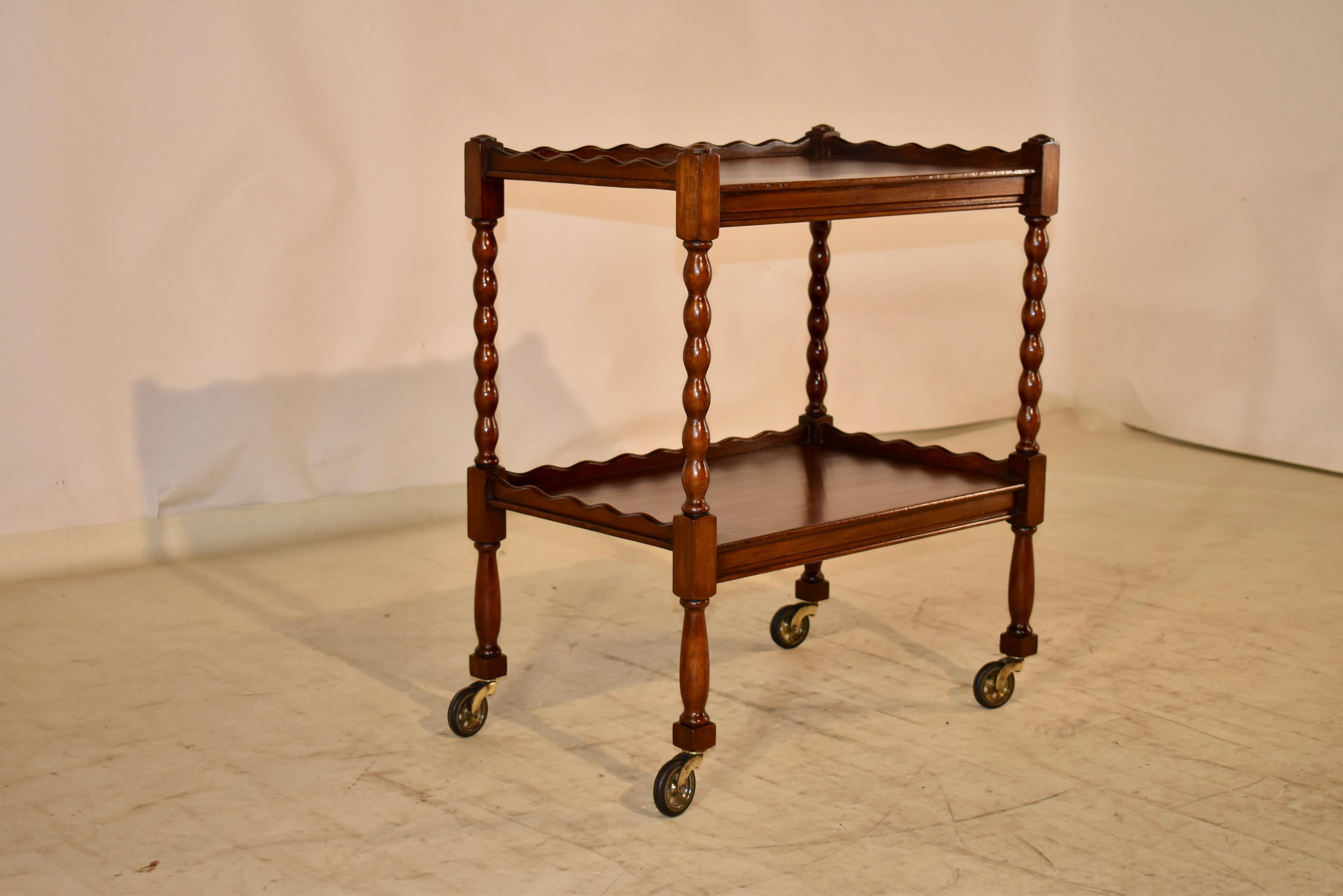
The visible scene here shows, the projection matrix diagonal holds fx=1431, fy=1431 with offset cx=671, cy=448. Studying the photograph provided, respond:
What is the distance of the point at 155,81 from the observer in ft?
13.0

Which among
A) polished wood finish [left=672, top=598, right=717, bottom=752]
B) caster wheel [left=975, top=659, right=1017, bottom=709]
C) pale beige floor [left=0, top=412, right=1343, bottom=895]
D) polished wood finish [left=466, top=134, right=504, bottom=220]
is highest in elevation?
polished wood finish [left=466, top=134, right=504, bottom=220]

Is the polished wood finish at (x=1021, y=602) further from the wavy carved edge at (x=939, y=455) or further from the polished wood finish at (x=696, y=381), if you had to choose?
the polished wood finish at (x=696, y=381)

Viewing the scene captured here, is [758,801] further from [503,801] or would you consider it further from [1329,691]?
[1329,691]

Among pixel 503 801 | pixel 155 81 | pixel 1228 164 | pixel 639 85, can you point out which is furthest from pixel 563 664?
pixel 1228 164

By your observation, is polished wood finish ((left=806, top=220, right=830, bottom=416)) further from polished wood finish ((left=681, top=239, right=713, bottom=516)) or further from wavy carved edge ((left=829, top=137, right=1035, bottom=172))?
polished wood finish ((left=681, top=239, right=713, bottom=516))

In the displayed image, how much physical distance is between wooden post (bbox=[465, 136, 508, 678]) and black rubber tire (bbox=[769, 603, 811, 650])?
2.46 feet

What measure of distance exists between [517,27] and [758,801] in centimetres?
288

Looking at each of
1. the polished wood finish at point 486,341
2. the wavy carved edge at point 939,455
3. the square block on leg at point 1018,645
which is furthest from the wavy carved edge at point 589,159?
the square block on leg at point 1018,645

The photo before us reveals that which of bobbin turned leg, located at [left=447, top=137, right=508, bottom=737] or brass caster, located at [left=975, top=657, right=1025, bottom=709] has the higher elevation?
bobbin turned leg, located at [left=447, top=137, right=508, bottom=737]

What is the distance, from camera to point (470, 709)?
291cm

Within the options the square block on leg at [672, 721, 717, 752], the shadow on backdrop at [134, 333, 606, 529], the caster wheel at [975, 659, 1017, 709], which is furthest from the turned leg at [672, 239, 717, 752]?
the shadow on backdrop at [134, 333, 606, 529]

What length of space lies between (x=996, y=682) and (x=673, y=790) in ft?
2.89

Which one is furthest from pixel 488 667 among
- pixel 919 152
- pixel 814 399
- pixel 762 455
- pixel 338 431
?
pixel 338 431

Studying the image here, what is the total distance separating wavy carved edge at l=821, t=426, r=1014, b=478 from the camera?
304cm
